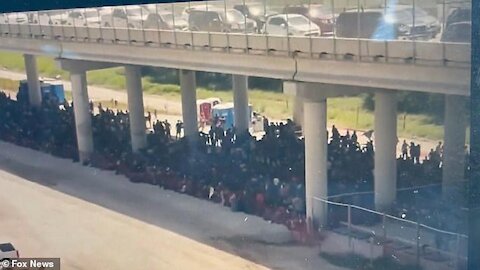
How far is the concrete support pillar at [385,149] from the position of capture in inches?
71.1

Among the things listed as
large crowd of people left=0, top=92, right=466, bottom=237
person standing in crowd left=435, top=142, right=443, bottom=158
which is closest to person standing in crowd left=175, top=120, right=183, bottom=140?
large crowd of people left=0, top=92, right=466, bottom=237

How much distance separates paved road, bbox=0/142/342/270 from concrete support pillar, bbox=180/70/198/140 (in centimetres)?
20

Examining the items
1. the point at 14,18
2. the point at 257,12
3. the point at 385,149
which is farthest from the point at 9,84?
the point at 385,149

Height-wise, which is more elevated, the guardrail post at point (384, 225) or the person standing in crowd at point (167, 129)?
the person standing in crowd at point (167, 129)

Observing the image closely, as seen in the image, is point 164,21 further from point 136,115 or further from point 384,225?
point 384,225

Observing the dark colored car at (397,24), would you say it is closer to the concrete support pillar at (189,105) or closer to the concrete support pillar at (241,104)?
the concrete support pillar at (241,104)

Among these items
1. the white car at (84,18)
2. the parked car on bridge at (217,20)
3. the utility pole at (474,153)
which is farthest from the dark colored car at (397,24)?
the white car at (84,18)

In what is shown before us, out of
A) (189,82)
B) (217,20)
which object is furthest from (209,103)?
(217,20)

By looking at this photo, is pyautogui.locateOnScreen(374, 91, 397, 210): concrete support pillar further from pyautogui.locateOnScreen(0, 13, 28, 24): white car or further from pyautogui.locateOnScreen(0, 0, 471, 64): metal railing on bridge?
pyautogui.locateOnScreen(0, 13, 28, 24): white car

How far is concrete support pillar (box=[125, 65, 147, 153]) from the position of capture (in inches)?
75.8

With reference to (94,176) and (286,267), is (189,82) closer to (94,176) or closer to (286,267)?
(94,176)

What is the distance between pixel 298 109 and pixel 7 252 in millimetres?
896

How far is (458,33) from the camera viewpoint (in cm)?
171

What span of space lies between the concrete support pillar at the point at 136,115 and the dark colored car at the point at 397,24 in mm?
673
